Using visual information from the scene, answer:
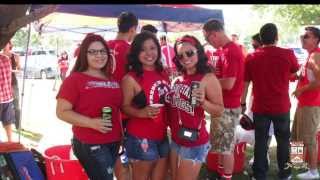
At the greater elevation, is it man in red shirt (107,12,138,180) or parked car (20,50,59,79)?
man in red shirt (107,12,138,180)

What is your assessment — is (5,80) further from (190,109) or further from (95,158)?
(190,109)

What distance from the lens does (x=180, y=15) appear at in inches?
294

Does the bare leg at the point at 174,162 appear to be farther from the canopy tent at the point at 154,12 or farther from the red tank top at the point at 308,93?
the canopy tent at the point at 154,12

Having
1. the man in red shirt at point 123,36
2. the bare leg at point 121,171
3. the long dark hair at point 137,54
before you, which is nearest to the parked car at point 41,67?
the man in red shirt at point 123,36

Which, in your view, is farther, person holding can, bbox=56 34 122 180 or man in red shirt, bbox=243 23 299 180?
man in red shirt, bbox=243 23 299 180

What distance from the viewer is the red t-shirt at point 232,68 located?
4469 millimetres

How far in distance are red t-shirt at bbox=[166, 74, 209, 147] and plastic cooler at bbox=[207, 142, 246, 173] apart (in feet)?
5.44

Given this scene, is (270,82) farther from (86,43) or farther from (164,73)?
(86,43)

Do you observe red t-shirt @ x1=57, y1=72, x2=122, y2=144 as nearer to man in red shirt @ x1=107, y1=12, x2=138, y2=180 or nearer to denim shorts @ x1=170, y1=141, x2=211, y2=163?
denim shorts @ x1=170, y1=141, x2=211, y2=163

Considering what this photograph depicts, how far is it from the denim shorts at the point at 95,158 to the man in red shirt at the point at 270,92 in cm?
215

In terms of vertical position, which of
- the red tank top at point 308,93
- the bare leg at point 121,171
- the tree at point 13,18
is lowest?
the bare leg at point 121,171

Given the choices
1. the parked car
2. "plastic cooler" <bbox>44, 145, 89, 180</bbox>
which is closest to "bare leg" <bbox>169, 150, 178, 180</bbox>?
"plastic cooler" <bbox>44, 145, 89, 180</bbox>

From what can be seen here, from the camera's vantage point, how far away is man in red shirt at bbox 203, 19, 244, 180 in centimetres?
448
